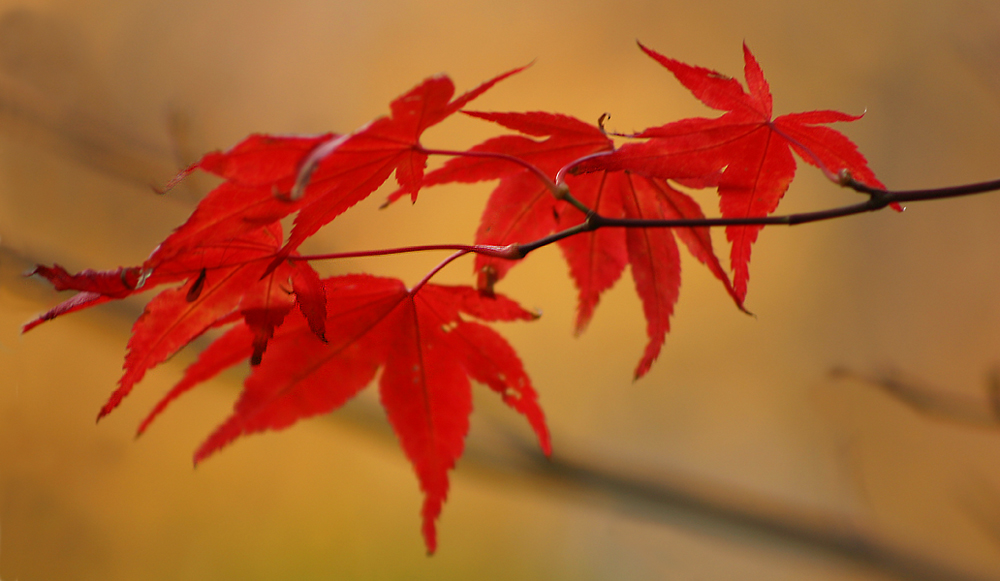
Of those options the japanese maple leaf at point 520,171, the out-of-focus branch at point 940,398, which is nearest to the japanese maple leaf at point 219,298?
the japanese maple leaf at point 520,171

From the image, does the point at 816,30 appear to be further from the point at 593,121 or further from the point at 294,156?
the point at 294,156

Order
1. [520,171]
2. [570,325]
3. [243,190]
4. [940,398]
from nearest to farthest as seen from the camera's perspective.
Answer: [243,190], [520,171], [940,398], [570,325]

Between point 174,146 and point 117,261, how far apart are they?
23 centimetres

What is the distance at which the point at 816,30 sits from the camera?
114cm

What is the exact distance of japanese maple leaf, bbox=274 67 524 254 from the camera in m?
0.32

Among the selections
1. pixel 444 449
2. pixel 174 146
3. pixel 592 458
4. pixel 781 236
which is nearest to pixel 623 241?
pixel 444 449

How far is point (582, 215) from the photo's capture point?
0.50m

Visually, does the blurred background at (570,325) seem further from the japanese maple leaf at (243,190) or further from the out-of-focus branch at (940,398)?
the japanese maple leaf at (243,190)

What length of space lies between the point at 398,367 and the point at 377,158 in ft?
0.65

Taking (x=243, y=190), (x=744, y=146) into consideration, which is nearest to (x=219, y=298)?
(x=243, y=190)

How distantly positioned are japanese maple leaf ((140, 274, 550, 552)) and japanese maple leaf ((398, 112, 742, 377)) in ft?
0.19

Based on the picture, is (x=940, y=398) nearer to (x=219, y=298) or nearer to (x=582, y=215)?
(x=582, y=215)

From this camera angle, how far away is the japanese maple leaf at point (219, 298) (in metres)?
0.37

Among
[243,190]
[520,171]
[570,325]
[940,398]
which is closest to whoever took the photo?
[243,190]
